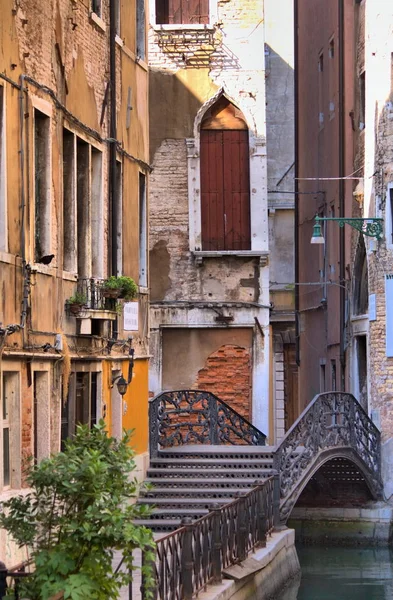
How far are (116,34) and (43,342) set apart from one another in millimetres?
5999

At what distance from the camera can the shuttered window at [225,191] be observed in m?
28.4

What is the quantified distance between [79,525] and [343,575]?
1248 cm

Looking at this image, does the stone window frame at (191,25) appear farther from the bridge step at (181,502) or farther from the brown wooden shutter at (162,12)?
the bridge step at (181,502)

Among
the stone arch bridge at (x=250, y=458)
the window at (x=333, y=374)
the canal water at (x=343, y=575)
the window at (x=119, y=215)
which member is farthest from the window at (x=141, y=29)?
the window at (x=333, y=374)

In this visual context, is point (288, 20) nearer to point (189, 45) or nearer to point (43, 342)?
point (189, 45)

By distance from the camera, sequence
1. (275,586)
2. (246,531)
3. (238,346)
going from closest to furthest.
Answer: (246,531), (275,586), (238,346)

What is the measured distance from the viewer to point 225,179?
93.5ft

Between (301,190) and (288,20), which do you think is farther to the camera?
(288,20)

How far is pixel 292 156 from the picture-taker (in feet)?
135

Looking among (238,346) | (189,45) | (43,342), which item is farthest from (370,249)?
(43,342)

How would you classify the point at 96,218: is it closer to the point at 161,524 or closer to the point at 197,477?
the point at 161,524

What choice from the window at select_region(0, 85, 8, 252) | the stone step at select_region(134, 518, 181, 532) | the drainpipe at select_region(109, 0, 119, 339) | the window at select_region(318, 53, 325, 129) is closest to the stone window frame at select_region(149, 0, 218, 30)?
the window at select_region(318, 53, 325, 129)

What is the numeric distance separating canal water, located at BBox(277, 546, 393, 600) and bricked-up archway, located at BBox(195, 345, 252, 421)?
13.0 feet

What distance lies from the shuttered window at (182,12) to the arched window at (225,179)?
1733 millimetres
